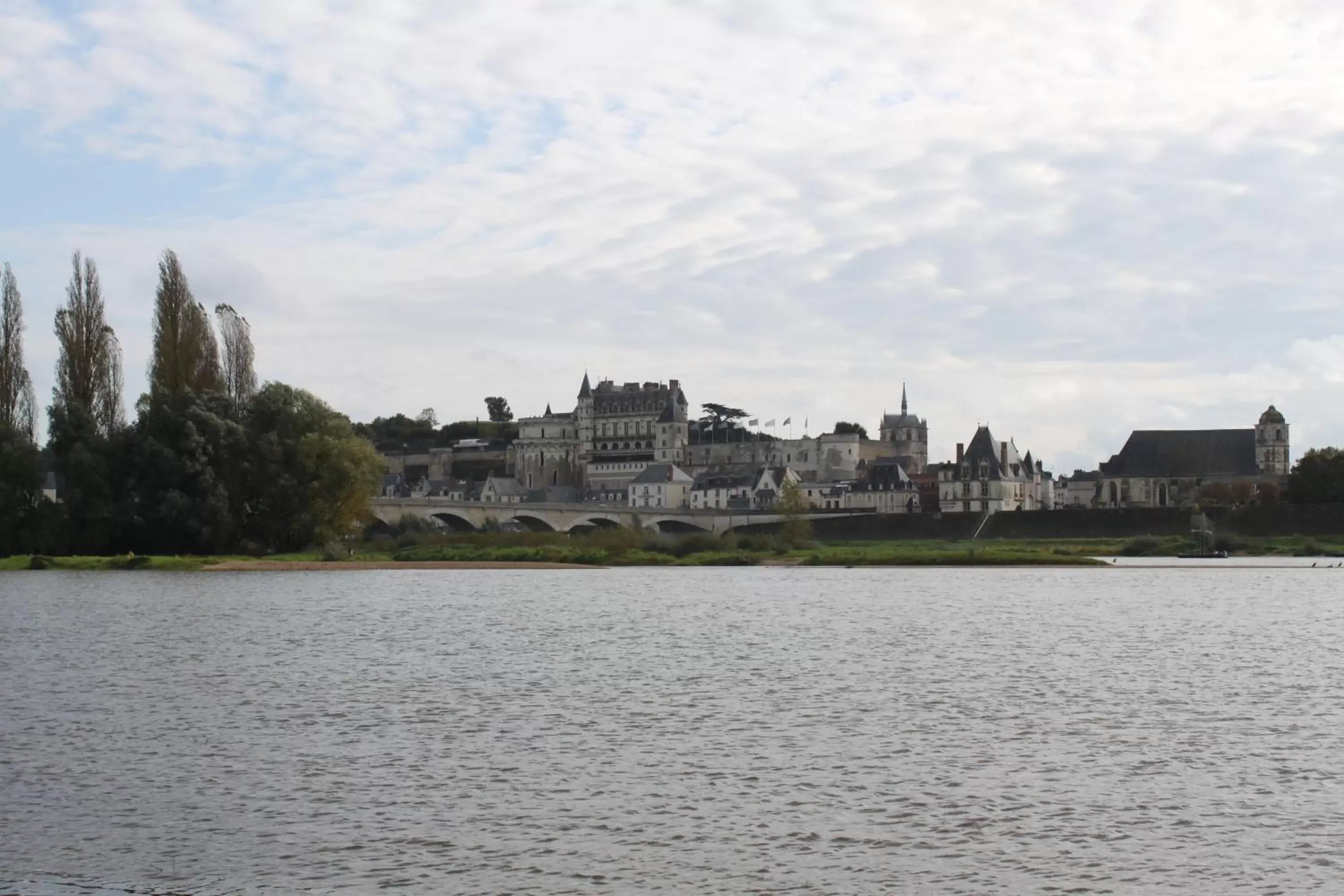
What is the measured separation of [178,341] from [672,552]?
2615cm

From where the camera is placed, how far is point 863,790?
1730cm

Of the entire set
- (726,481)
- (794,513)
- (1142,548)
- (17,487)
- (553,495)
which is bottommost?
(1142,548)

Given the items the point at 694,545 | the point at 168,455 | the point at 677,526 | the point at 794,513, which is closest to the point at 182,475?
the point at 168,455

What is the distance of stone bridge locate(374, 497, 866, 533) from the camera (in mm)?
95062

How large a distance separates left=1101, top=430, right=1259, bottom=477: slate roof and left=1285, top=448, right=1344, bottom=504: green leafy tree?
39.9 m

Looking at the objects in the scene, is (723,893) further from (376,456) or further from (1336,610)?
(376,456)

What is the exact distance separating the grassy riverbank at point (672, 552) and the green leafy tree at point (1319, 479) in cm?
622

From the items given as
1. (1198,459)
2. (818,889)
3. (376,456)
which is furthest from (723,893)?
(1198,459)

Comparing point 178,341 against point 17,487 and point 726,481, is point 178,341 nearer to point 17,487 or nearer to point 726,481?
point 17,487

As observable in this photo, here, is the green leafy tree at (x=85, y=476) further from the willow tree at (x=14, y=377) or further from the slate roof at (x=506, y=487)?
Answer: the slate roof at (x=506, y=487)

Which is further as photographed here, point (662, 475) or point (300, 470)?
point (662, 475)

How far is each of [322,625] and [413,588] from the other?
1922 cm

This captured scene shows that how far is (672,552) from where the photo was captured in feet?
275

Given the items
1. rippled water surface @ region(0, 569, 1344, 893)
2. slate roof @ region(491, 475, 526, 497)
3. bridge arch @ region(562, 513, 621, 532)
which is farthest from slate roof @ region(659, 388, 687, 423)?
rippled water surface @ region(0, 569, 1344, 893)
